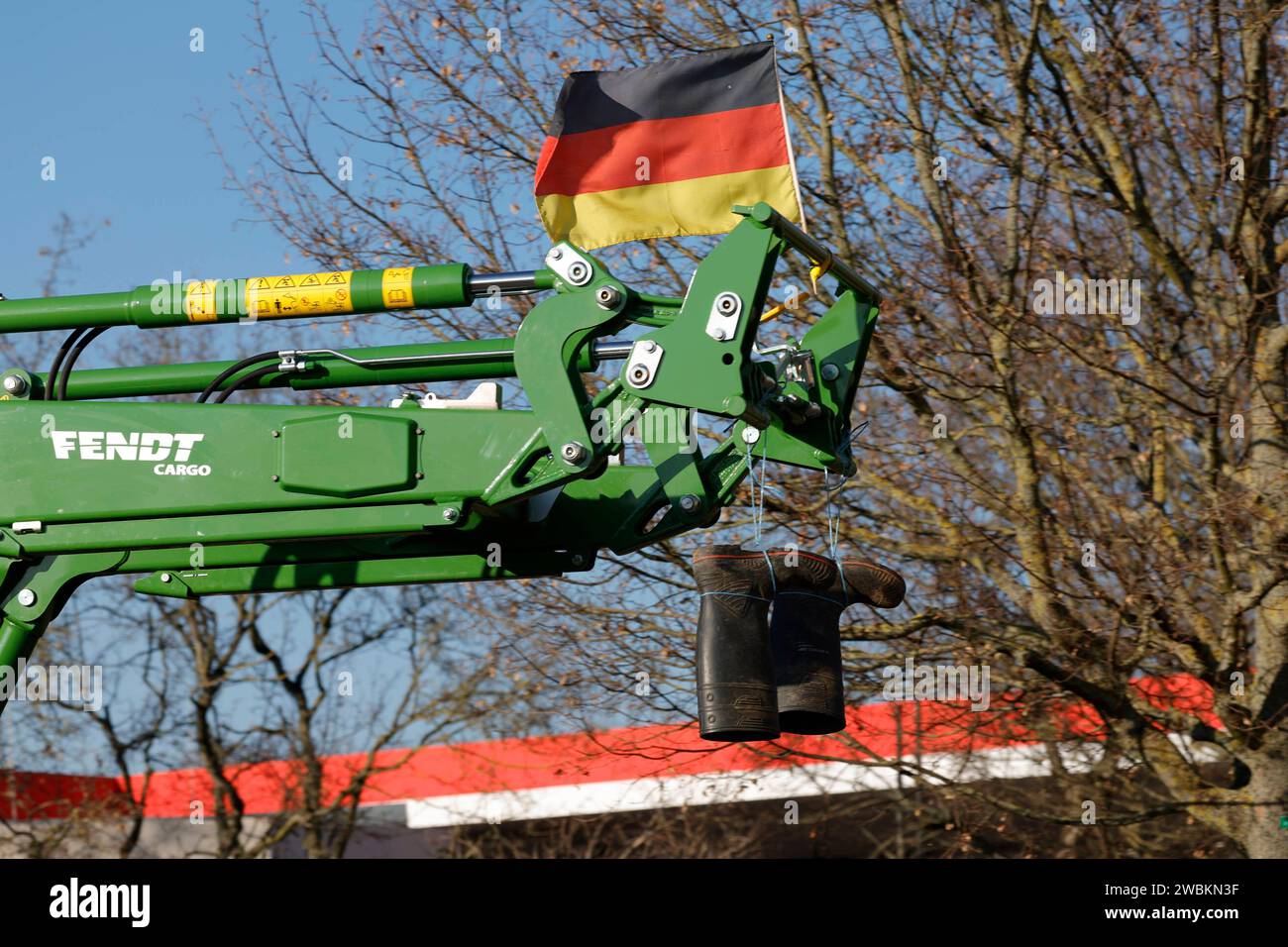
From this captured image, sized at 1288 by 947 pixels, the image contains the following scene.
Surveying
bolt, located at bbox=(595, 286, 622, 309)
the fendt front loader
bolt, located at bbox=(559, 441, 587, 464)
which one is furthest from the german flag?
bolt, located at bbox=(559, 441, 587, 464)

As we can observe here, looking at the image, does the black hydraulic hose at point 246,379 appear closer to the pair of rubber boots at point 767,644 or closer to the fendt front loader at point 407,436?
the fendt front loader at point 407,436

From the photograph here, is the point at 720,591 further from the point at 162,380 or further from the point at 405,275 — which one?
the point at 162,380

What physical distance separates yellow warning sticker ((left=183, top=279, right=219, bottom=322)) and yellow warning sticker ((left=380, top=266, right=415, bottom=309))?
62cm

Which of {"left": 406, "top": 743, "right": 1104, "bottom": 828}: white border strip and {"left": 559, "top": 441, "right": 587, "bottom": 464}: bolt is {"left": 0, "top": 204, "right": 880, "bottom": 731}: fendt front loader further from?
{"left": 406, "top": 743, "right": 1104, "bottom": 828}: white border strip

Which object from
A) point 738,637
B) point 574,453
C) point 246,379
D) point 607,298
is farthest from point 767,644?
point 246,379

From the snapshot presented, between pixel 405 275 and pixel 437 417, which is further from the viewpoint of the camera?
pixel 405 275

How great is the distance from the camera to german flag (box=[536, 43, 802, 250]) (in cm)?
768

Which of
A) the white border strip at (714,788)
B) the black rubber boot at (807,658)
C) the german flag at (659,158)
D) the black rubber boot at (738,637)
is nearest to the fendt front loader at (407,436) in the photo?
the black rubber boot at (738,637)

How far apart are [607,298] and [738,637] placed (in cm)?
120

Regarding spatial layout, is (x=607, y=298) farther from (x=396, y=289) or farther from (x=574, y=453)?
(x=396, y=289)

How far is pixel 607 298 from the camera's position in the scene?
18.3ft
